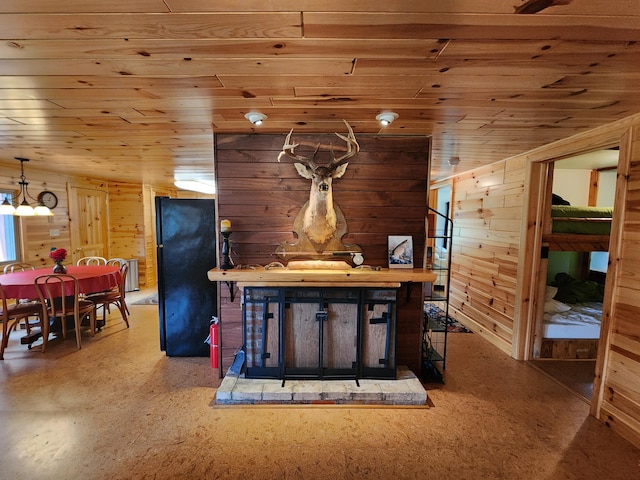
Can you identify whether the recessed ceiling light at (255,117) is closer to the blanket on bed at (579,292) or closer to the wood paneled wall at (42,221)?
the wood paneled wall at (42,221)

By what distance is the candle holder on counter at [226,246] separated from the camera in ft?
8.18

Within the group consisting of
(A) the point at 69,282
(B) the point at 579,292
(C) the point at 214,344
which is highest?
(A) the point at 69,282

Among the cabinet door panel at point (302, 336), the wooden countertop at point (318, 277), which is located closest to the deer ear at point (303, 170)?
the wooden countertop at point (318, 277)

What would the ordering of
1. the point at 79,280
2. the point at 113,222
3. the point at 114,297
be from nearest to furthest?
the point at 79,280 < the point at 114,297 < the point at 113,222

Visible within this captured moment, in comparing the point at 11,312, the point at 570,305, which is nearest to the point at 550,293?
the point at 570,305

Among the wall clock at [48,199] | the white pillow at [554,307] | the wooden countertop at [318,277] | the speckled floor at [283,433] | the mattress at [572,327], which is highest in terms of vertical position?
the wall clock at [48,199]

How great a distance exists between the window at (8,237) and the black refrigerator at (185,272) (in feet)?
9.19

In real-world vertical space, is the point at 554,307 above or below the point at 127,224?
below

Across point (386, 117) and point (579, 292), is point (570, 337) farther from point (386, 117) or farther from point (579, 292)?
point (386, 117)

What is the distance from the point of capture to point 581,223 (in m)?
3.27

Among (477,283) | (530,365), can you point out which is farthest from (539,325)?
(477,283)

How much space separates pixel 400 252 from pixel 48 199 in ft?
18.2

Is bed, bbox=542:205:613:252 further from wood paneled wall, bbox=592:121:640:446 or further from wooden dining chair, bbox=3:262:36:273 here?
wooden dining chair, bbox=3:262:36:273

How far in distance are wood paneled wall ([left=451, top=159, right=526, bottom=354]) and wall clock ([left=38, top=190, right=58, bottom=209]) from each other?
6.51 m
